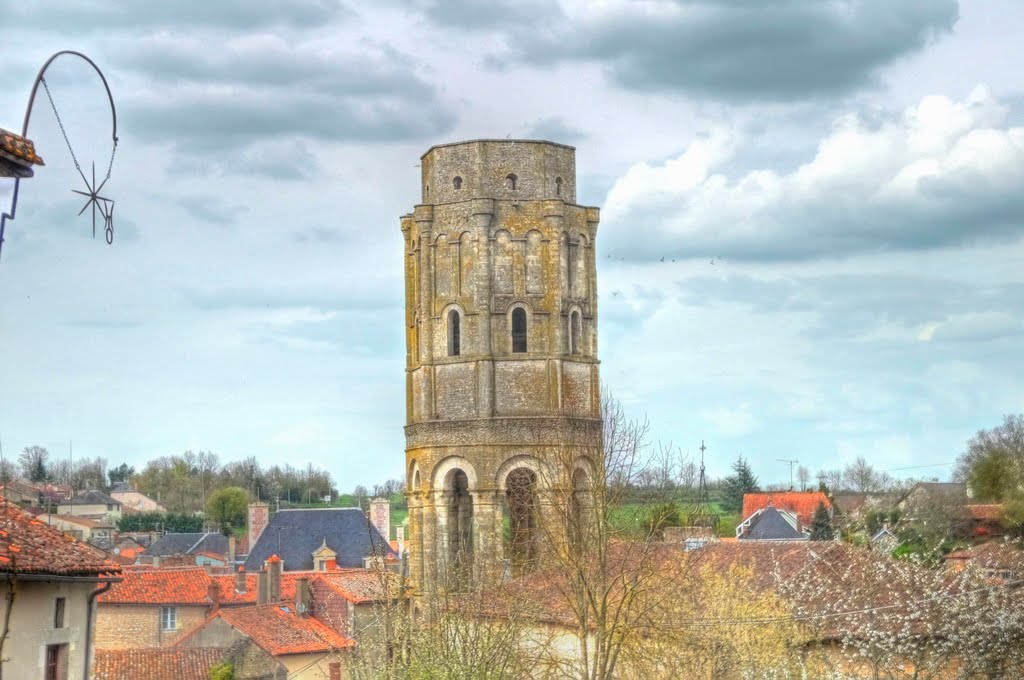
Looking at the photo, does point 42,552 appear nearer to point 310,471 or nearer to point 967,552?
point 967,552

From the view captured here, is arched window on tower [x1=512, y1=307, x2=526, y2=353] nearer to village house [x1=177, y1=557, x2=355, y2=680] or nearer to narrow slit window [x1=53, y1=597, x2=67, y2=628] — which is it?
village house [x1=177, y1=557, x2=355, y2=680]

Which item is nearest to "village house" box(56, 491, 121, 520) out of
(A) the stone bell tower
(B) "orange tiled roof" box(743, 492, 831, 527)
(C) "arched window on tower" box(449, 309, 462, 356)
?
(B) "orange tiled roof" box(743, 492, 831, 527)

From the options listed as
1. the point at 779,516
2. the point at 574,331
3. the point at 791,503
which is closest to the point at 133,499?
the point at 791,503

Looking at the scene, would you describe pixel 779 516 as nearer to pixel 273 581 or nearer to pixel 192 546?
pixel 273 581

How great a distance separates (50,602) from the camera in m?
20.1

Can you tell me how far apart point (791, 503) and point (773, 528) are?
1264 centimetres

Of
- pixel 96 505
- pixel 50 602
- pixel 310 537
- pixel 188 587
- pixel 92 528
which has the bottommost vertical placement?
pixel 50 602

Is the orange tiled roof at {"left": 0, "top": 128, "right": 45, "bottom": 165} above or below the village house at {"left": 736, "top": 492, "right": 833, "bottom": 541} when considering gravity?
below

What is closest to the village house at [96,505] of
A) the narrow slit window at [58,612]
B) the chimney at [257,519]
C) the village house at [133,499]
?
the village house at [133,499]

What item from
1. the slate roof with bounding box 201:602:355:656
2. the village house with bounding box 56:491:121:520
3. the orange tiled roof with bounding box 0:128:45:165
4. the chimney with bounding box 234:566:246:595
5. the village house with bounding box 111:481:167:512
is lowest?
the slate roof with bounding box 201:602:355:656

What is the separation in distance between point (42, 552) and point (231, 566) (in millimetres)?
64393

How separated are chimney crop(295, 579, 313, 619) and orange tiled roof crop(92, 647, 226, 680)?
1037 centimetres

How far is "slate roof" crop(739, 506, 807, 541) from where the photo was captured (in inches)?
2776

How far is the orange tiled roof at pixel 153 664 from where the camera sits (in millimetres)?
37562
